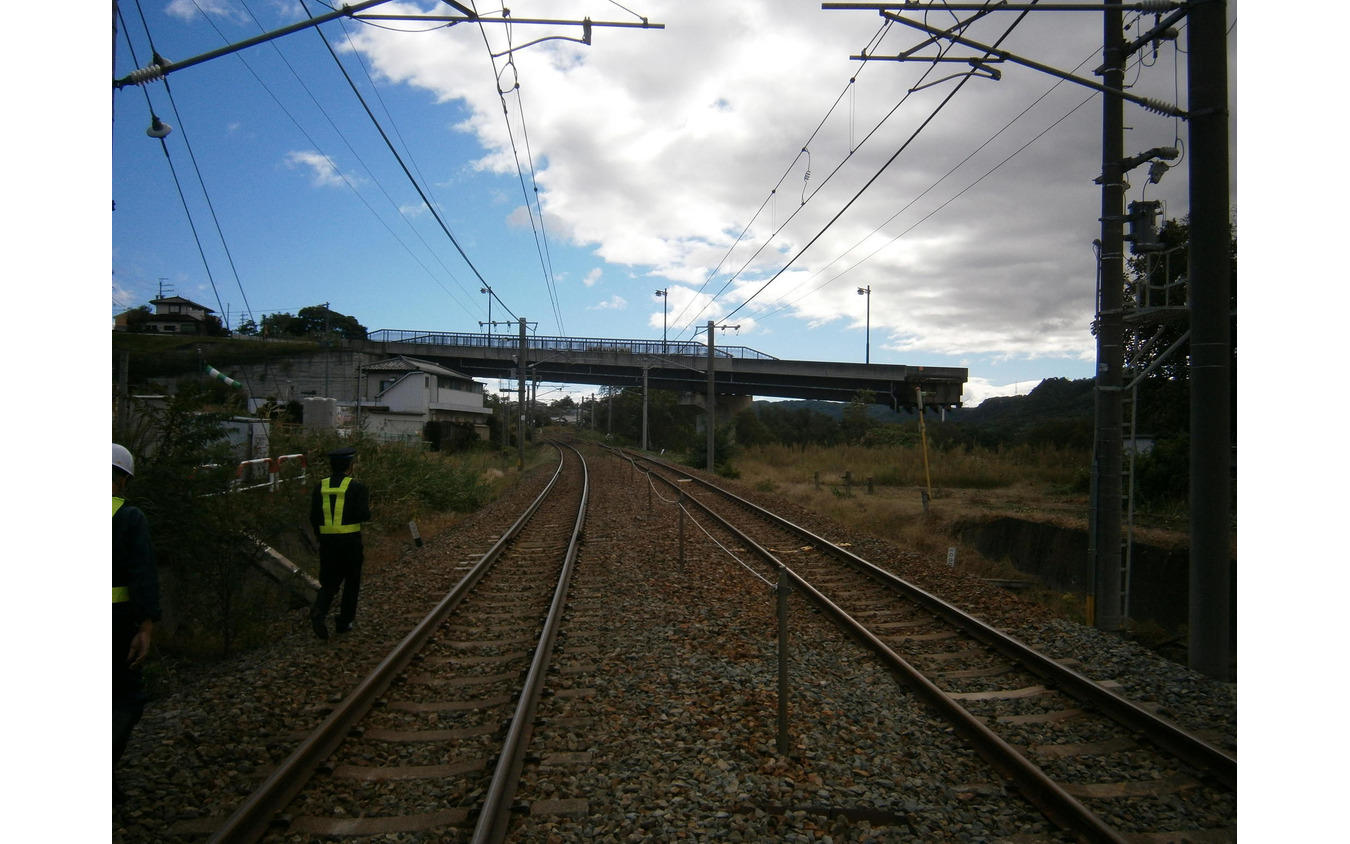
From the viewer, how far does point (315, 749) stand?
4.68 m

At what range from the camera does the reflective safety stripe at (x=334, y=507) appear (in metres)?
7.35

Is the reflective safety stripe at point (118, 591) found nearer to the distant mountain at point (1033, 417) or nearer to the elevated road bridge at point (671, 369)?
the distant mountain at point (1033, 417)

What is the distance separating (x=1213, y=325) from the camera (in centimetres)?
705

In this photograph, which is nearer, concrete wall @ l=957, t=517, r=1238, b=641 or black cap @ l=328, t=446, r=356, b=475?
black cap @ l=328, t=446, r=356, b=475

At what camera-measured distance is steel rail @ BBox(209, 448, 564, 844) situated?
152 inches

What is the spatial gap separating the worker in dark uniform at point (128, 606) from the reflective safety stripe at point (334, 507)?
10.4ft

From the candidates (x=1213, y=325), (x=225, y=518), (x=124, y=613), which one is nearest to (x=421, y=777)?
(x=124, y=613)

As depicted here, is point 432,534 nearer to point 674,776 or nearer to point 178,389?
point 178,389

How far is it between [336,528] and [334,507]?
20 cm

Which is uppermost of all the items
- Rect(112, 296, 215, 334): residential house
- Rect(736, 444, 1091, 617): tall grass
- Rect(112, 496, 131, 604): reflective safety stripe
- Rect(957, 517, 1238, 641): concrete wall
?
Rect(112, 296, 215, 334): residential house

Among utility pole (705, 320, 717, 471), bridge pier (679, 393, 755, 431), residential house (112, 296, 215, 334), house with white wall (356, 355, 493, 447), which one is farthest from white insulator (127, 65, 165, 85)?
bridge pier (679, 393, 755, 431)

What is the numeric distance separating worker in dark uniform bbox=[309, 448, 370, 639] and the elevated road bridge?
44185 mm

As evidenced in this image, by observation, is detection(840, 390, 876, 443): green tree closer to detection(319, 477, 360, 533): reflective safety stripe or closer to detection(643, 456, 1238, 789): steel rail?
detection(643, 456, 1238, 789): steel rail

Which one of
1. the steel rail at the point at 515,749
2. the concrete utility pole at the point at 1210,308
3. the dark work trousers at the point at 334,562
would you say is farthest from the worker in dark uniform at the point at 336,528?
the concrete utility pole at the point at 1210,308
